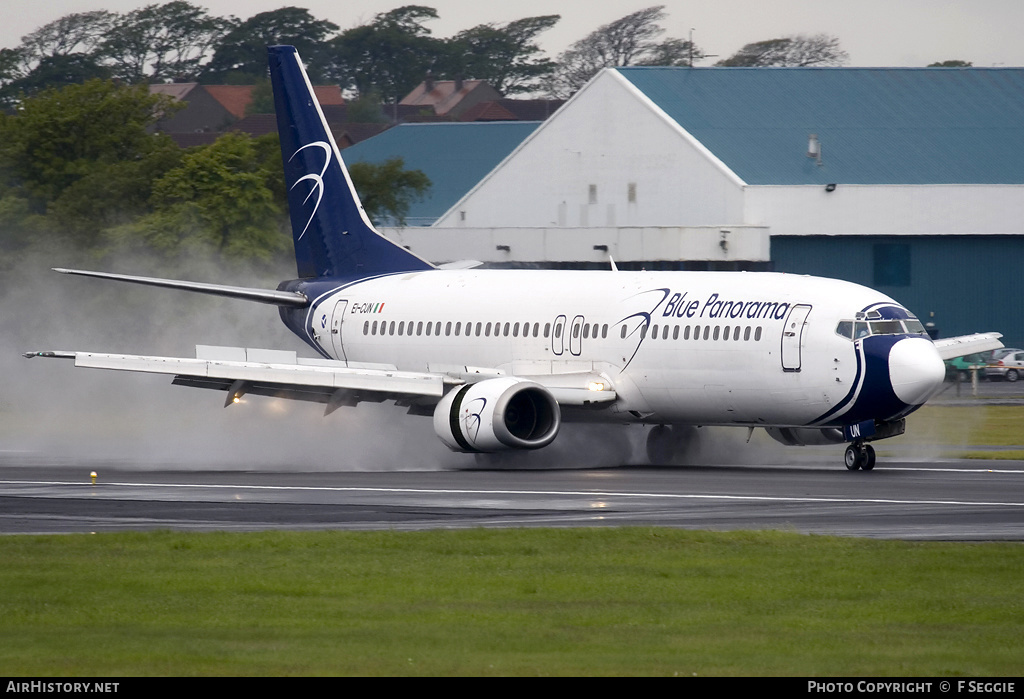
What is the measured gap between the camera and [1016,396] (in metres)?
63.7

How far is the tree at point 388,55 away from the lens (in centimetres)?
17912

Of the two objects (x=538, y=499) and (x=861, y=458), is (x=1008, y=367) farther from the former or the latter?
(x=538, y=499)

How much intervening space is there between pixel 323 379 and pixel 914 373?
425 inches

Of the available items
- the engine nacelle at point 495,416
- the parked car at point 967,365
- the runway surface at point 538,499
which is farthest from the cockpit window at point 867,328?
the parked car at point 967,365

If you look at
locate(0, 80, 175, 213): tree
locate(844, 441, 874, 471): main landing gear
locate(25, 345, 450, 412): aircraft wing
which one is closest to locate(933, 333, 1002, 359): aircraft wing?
locate(844, 441, 874, 471): main landing gear

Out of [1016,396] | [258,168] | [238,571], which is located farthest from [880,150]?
[238,571]

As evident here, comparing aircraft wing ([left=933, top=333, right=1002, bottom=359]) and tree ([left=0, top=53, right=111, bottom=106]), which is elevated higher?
tree ([left=0, top=53, right=111, bottom=106])

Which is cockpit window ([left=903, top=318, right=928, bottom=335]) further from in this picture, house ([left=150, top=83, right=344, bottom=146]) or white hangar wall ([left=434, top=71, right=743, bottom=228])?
house ([left=150, top=83, right=344, bottom=146])

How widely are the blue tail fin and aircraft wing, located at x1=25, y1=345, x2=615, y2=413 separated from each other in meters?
6.43

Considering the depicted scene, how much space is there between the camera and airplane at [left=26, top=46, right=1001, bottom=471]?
1225 inches

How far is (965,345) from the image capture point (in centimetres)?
3525

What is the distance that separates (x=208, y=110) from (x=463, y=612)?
167 meters
